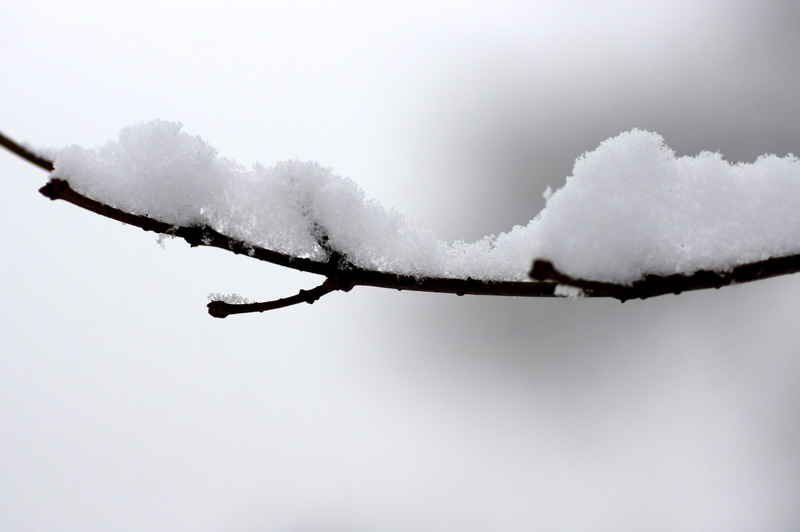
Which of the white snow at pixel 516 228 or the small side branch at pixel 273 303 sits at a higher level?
the white snow at pixel 516 228

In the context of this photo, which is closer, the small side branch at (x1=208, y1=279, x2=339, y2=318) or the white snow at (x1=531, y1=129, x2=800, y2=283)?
the white snow at (x1=531, y1=129, x2=800, y2=283)

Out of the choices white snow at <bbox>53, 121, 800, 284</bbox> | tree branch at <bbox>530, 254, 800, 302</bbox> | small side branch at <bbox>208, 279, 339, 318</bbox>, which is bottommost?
small side branch at <bbox>208, 279, 339, 318</bbox>

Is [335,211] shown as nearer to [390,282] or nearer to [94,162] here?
[390,282]

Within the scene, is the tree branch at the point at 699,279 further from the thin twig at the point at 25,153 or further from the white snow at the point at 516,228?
the thin twig at the point at 25,153

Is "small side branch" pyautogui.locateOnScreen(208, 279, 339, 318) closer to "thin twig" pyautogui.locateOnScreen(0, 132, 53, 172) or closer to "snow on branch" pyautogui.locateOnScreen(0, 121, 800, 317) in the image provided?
"snow on branch" pyautogui.locateOnScreen(0, 121, 800, 317)

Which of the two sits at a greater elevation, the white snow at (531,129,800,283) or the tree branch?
the white snow at (531,129,800,283)

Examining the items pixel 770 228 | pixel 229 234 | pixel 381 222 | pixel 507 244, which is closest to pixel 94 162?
pixel 229 234

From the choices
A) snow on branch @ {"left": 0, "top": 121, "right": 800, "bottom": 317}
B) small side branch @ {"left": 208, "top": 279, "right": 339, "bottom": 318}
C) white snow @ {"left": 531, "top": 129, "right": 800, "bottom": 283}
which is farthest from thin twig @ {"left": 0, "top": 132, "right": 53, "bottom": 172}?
white snow @ {"left": 531, "top": 129, "right": 800, "bottom": 283}

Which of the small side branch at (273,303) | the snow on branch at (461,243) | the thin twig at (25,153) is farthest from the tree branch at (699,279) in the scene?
the thin twig at (25,153)
